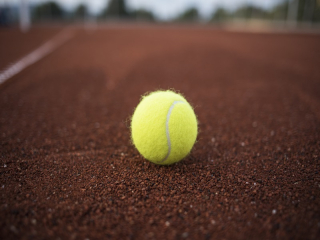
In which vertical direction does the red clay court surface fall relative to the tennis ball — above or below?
below

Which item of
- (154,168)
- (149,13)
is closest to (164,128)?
(154,168)

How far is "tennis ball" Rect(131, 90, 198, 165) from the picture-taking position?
2.16 meters

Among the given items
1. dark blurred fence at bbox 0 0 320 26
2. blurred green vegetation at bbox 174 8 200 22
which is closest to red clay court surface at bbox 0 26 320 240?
dark blurred fence at bbox 0 0 320 26

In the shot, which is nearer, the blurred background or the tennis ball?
the tennis ball

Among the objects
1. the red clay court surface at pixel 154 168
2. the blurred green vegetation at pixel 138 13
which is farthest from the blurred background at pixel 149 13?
the red clay court surface at pixel 154 168

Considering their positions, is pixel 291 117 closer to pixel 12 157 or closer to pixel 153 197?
pixel 153 197

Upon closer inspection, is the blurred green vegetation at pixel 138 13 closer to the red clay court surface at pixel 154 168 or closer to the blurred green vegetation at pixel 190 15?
the blurred green vegetation at pixel 190 15

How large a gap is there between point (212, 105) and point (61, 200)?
2914 millimetres

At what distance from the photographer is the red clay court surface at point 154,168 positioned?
5.55 feet

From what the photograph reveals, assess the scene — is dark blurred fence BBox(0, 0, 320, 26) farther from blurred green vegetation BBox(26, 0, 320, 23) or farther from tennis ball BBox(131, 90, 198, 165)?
tennis ball BBox(131, 90, 198, 165)

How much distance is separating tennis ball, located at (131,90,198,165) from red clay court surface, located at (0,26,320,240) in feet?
0.73

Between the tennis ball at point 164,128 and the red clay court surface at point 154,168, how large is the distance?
0.22 metres

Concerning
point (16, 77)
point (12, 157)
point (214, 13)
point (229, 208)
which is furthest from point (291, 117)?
point (214, 13)

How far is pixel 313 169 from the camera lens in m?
2.30
